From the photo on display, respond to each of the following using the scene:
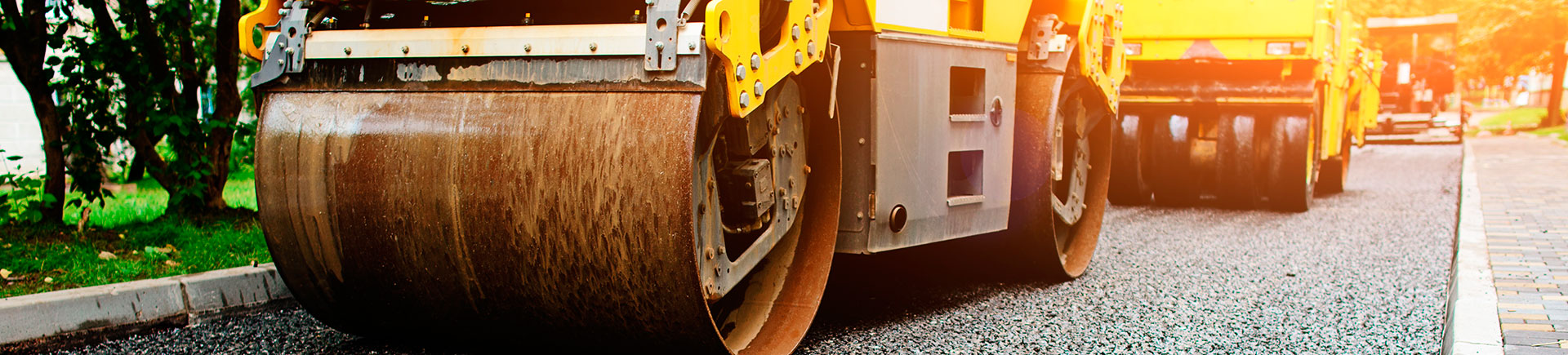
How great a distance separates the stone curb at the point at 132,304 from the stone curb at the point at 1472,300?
4191 millimetres

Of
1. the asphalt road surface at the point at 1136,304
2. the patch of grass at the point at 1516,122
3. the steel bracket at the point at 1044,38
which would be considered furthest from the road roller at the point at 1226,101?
the patch of grass at the point at 1516,122

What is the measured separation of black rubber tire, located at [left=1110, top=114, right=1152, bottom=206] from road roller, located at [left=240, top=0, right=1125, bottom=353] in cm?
589

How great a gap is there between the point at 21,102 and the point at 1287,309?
10556 mm

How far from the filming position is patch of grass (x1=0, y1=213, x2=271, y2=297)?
4.71 m

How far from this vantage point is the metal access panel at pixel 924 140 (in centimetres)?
404

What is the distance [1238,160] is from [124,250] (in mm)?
7519

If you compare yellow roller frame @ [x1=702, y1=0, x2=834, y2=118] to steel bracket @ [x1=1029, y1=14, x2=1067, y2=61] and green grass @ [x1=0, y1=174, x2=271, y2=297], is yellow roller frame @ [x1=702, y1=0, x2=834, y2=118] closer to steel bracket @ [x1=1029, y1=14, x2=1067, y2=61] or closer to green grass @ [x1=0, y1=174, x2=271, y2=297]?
steel bracket @ [x1=1029, y1=14, x2=1067, y2=61]

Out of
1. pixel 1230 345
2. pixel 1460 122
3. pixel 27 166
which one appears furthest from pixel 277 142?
pixel 1460 122

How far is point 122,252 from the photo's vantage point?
5.36m

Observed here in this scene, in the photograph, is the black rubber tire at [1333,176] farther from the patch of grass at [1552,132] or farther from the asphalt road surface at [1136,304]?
the patch of grass at [1552,132]

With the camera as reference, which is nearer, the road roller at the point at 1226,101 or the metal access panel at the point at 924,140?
the metal access panel at the point at 924,140

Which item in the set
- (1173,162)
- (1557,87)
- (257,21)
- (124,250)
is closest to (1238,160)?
(1173,162)

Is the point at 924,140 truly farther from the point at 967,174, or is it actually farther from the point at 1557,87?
the point at 1557,87

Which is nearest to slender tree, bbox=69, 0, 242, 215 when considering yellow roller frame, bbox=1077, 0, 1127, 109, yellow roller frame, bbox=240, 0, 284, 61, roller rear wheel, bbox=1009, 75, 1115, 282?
yellow roller frame, bbox=240, 0, 284, 61
